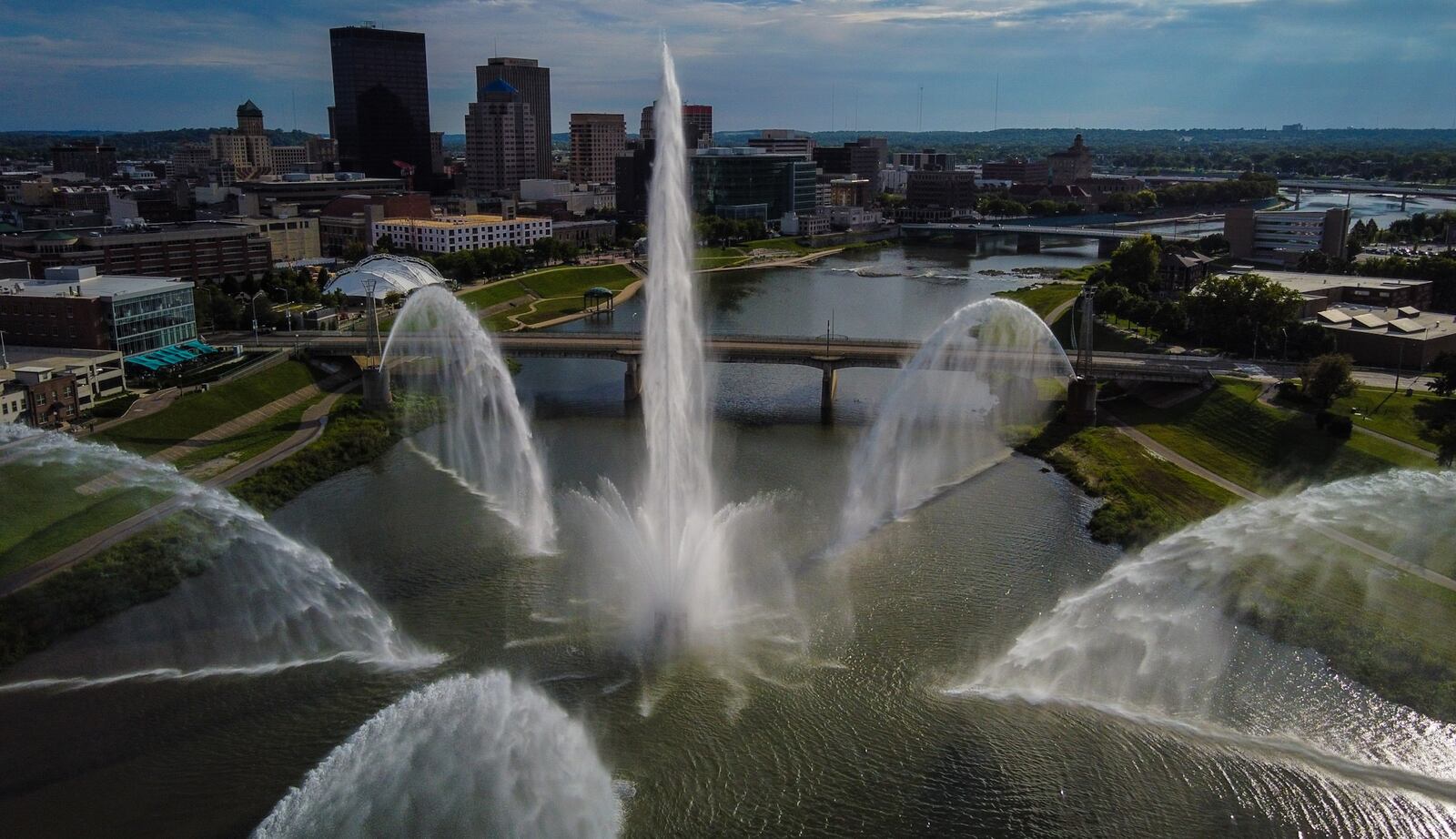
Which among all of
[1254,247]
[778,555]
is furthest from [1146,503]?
[1254,247]

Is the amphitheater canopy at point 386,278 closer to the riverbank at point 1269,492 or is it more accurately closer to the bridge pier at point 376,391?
the bridge pier at point 376,391

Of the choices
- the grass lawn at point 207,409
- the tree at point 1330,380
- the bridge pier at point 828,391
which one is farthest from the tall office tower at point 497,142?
the tree at point 1330,380

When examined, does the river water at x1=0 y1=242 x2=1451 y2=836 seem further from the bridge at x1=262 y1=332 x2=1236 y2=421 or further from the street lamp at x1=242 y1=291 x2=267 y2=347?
the street lamp at x1=242 y1=291 x2=267 y2=347

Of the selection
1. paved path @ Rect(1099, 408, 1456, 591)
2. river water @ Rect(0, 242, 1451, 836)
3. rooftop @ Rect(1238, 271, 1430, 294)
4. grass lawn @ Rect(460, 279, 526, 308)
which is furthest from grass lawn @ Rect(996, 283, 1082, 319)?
river water @ Rect(0, 242, 1451, 836)

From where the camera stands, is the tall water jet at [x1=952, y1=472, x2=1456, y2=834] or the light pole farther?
the light pole

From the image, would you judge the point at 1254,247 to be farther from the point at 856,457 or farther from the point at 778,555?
the point at 778,555

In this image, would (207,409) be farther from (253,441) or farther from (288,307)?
(288,307)

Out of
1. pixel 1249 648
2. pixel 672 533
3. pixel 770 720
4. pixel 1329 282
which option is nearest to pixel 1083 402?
pixel 1249 648
